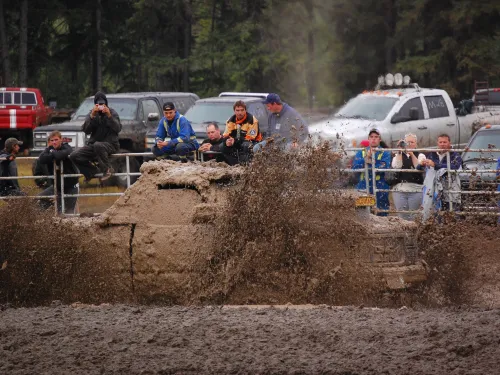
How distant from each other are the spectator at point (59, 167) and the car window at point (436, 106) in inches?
352

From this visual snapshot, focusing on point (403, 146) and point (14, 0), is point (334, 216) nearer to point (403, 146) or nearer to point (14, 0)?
point (403, 146)

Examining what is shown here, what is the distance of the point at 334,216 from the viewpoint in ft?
33.1

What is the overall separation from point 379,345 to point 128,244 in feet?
12.5

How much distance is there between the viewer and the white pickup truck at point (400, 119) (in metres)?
19.3

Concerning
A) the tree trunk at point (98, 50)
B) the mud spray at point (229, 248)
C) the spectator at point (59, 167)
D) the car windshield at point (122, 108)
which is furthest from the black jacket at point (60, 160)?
the tree trunk at point (98, 50)

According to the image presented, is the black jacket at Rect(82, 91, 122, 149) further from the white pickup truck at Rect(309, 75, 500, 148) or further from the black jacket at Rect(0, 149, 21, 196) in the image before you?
the white pickup truck at Rect(309, 75, 500, 148)

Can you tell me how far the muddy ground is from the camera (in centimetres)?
683

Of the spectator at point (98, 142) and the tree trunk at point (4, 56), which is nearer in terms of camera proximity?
the spectator at point (98, 142)

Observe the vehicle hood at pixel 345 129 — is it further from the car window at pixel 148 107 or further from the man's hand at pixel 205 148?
the man's hand at pixel 205 148

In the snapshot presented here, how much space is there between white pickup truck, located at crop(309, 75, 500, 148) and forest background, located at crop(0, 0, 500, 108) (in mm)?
12993

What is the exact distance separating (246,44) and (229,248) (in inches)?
1116

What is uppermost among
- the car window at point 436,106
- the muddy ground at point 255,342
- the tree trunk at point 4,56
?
the tree trunk at point 4,56

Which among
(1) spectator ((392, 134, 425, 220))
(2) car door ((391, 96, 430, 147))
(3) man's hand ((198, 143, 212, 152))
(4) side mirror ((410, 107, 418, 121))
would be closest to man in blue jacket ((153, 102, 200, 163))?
(3) man's hand ((198, 143, 212, 152))

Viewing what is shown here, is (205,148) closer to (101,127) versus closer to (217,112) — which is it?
(101,127)
